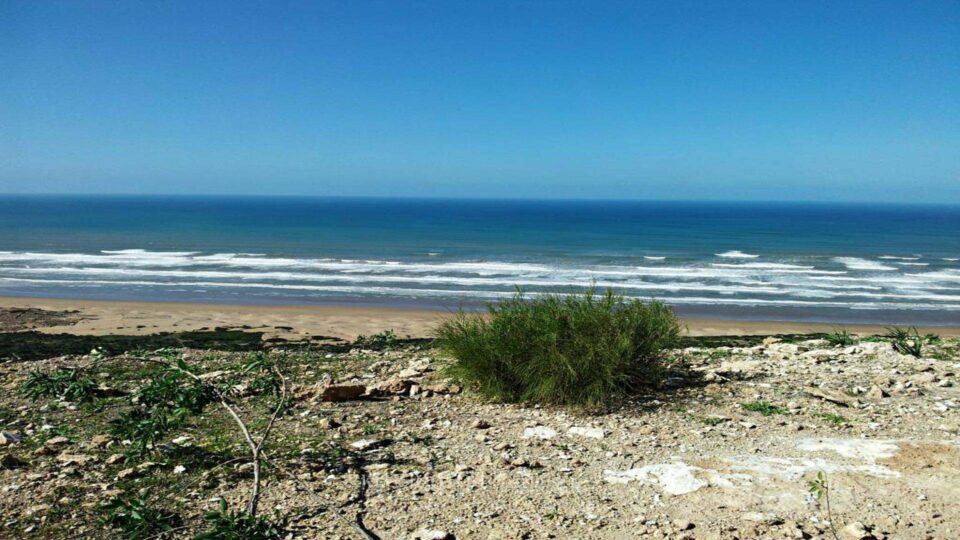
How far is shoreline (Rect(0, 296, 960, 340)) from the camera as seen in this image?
1645 centimetres

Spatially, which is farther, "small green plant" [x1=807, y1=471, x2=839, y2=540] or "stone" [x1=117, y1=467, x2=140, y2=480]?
"stone" [x1=117, y1=467, x2=140, y2=480]

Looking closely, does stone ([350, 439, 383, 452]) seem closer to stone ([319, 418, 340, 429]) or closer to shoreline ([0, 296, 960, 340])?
stone ([319, 418, 340, 429])

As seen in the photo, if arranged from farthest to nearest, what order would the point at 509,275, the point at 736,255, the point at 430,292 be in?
the point at 736,255 → the point at 509,275 → the point at 430,292

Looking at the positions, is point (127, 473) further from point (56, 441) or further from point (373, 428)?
point (373, 428)

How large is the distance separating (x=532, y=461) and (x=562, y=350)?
1.55 m

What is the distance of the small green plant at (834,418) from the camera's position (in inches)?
207

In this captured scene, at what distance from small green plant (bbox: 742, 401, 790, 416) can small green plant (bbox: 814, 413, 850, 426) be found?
0.25m

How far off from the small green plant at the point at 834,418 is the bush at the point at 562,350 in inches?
52.7

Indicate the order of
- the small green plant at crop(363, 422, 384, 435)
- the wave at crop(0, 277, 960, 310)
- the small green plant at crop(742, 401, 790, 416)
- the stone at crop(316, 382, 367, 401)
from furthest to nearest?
the wave at crop(0, 277, 960, 310) → the stone at crop(316, 382, 367, 401) → the small green plant at crop(742, 401, 790, 416) → the small green plant at crop(363, 422, 384, 435)

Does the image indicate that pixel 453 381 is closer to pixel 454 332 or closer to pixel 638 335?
pixel 454 332

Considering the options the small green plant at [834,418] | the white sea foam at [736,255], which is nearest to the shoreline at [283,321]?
the small green plant at [834,418]

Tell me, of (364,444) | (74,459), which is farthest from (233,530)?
(74,459)

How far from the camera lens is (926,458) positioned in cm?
448

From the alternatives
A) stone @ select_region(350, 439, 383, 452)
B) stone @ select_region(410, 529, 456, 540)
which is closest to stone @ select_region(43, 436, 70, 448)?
stone @ select_region(350, 439, 383, 452)
